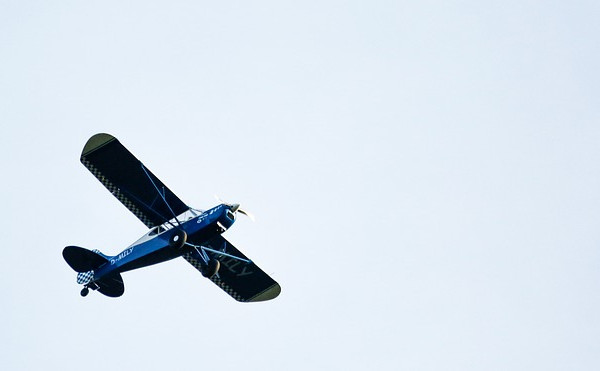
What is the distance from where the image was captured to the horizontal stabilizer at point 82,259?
32.9m

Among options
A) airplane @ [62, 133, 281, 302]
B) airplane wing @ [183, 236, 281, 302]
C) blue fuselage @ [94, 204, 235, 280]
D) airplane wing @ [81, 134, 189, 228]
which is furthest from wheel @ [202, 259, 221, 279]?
airplane wing @ [183, 236, 281, 302]

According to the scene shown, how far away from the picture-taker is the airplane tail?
108 ft

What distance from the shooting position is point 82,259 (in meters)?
33.1

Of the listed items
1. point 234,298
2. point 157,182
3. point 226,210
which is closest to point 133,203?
point 157,182

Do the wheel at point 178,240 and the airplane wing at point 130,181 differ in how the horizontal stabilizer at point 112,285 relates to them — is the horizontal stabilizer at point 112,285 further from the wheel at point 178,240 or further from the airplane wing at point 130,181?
the wheel at point 178,240

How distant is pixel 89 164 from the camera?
31547mm

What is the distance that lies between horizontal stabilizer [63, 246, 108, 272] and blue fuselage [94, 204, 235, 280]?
0.21m

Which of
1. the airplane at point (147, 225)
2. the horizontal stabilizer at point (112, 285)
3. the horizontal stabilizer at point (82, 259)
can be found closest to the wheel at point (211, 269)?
the airplane at point (147, 225)

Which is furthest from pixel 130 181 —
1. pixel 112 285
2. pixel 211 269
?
pixel 211 269

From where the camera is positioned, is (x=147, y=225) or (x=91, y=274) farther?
(x=91, y=274)

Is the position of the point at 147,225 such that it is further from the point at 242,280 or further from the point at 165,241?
the point at 242,280

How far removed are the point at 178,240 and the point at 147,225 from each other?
→ 2230mm

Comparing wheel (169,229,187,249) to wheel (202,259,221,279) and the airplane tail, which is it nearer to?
wheel (202,259,221,279)

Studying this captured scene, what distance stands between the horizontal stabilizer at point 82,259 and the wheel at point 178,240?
344 cm
